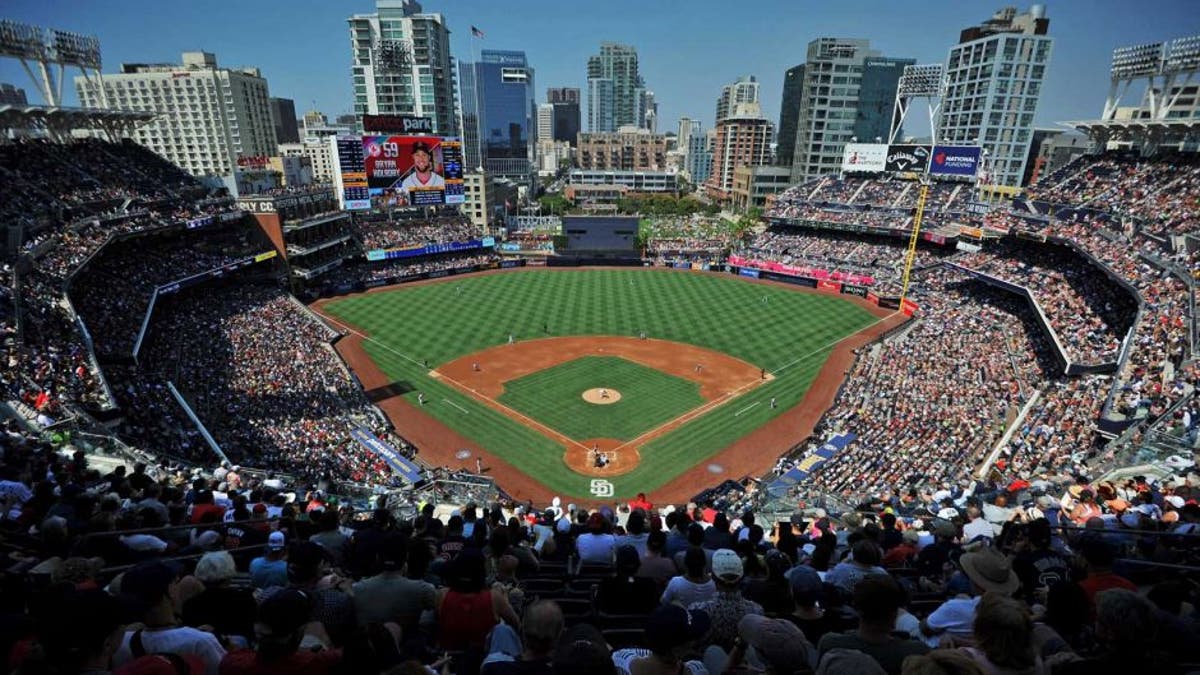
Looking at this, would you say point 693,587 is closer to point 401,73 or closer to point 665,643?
point 665,643

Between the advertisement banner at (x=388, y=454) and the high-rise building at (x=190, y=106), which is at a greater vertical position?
the high-rise building at (x=190, y=106)

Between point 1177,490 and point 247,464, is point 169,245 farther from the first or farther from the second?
point 1177,490

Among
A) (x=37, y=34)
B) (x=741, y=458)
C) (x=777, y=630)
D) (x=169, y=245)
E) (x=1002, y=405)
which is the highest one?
(x=37, y=34)

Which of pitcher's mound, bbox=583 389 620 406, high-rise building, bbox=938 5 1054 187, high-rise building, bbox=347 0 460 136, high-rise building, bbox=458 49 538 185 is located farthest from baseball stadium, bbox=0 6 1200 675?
high-rise building, bbox=458 49 538 185

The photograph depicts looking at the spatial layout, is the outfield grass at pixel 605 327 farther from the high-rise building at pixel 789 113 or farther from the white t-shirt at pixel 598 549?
the high-rise building at pixel 789 113

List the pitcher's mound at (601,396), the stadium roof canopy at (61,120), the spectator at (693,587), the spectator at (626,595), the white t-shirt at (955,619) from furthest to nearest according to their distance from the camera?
the stadium roof canopy at (61,120) → the pitcher's mound at (601,396) → the spectator at (626,595) → the spectator at (693,587) → the white t-shirt at (955,619)

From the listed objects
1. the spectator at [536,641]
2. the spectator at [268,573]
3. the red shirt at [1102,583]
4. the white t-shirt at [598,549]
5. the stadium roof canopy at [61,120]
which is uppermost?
the stadium roof canopy at [61,120]

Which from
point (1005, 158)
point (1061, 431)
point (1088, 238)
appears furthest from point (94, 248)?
point (1005, 158)

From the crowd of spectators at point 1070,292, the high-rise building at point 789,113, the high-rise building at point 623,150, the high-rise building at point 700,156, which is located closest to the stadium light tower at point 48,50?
the crowd of spectators at point 1070,292
